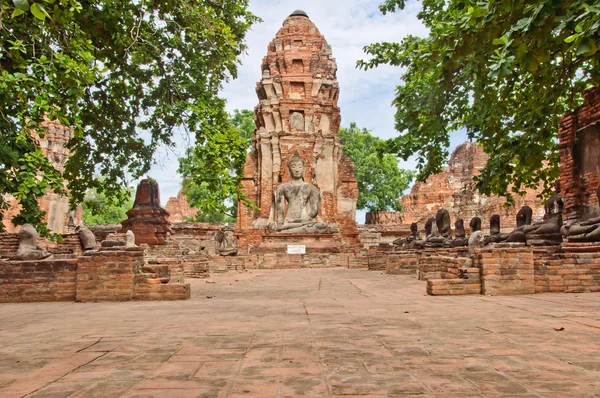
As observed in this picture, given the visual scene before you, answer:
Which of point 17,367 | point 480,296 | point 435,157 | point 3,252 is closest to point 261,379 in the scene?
point 17,367

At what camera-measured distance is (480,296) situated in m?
6.01

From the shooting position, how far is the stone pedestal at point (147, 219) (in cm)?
1684

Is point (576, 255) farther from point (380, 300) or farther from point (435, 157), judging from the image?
point (435, 157)

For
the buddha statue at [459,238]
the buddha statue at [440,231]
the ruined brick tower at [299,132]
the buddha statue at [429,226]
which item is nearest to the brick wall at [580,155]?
the buddha statue at [459,238]

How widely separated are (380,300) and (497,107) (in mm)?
4821

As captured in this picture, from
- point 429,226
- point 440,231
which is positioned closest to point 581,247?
point 440,231

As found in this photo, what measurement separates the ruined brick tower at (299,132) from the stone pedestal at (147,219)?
519 cm

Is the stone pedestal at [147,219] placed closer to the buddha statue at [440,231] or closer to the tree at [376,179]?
the buddha statue at [440,231]

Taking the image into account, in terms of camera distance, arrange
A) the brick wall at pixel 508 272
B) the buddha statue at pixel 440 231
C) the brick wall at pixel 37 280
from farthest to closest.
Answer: the buddha statue at pixel 440 231 < the brick wall at pixel 37 280 < the brick wall at pixel 508 272

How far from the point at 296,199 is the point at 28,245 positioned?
525 inches

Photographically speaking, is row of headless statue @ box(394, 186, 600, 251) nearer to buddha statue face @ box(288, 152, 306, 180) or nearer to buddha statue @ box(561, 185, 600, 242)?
buddha statue @ box(561, 185, 600, 242)

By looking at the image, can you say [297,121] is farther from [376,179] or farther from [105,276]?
[105,276]

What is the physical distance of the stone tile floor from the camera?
2299mm

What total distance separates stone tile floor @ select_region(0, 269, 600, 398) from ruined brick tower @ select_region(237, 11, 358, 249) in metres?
17.0
